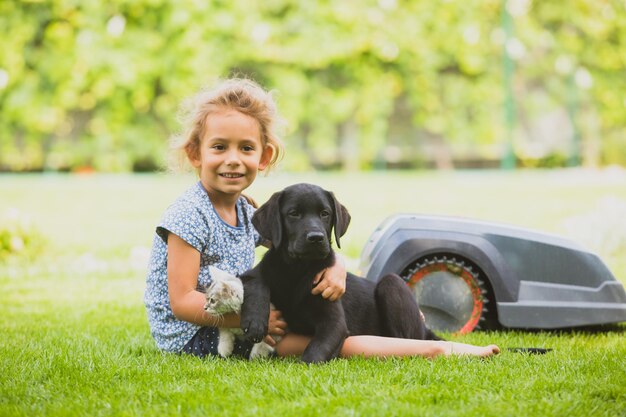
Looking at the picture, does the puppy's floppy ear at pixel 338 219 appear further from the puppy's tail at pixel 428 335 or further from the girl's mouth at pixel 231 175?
the puppy's tail at pixel 428 335

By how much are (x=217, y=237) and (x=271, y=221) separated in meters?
0.36

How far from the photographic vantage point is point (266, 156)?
13.4 ft

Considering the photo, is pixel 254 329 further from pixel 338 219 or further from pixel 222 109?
pixel 222 109

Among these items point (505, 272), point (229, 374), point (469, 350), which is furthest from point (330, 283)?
point (505, 272)

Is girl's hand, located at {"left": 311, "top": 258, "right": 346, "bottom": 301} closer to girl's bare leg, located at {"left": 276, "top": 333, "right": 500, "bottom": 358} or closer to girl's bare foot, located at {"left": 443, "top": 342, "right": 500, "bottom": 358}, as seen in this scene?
girl's bare leg, located at {"left": 276, "top": 333, "right": 500, "bottom": 358}

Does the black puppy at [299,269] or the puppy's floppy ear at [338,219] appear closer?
the black puppy at [299,269]

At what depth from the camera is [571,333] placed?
4.47 m

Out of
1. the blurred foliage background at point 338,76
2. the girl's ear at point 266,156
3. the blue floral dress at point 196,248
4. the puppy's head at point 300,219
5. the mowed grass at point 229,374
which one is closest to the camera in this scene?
the mowed grass at point 229,374

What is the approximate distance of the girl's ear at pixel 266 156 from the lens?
13.3 feet

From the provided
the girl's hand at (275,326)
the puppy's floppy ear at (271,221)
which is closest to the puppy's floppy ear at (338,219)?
the puppy's floppy ear at (271,221)

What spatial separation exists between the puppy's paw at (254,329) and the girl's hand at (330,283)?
0.30 metres

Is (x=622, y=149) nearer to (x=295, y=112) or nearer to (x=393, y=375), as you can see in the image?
(x=295, y=112)

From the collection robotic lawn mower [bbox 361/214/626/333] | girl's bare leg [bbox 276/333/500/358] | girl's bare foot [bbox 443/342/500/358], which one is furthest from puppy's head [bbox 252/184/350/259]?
robotic lawn mower [bbox 361/214/626/333]

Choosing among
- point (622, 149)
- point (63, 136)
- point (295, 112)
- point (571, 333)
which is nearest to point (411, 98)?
point (295, 112)
